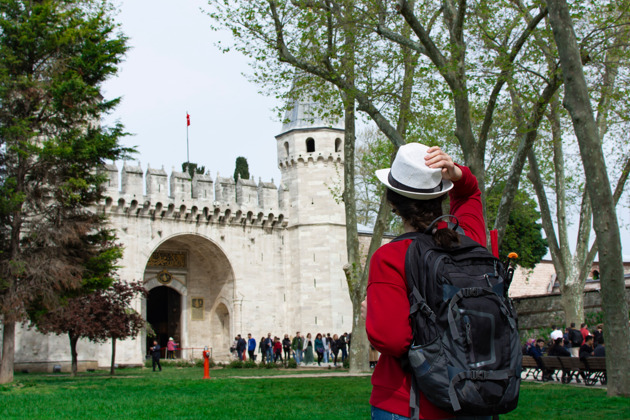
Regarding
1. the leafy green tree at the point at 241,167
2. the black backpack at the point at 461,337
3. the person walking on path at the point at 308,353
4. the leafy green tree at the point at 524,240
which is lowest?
the person walking on path at the point at 308,353

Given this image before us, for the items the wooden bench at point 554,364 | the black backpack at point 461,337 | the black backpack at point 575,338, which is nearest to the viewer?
the black backpack at point 461,337

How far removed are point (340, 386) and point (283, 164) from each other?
20039 millimetres

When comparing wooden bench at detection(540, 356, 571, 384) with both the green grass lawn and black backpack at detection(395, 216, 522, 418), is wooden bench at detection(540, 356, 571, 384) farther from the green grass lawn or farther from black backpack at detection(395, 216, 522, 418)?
black backpack at detection(395, 216, 522, 418)

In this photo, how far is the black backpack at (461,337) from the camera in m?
2.07

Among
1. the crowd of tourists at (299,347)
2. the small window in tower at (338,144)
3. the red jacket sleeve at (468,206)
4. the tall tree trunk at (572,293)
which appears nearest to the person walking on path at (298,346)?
the crowd of tourists at (299,347)

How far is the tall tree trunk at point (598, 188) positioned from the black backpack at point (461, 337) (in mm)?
8178

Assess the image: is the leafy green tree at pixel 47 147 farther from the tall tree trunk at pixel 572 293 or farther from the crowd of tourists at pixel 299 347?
the tall tree trunk at pixel 572 293

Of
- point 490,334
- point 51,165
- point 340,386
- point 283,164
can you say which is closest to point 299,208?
point 283,164

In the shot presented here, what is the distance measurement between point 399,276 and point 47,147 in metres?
15.4

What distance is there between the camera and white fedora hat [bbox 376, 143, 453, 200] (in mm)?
2432

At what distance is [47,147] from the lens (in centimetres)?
1608

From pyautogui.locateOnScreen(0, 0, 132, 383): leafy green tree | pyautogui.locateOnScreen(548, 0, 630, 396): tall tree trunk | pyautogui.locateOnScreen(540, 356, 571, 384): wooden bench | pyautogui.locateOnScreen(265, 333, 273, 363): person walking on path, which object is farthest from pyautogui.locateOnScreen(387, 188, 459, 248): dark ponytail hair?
pyautogui.locateOnScreen(265, 333, 273, 363): person walking on path

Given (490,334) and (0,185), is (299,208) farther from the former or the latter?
(490,334)

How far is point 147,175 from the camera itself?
28.8 meters
